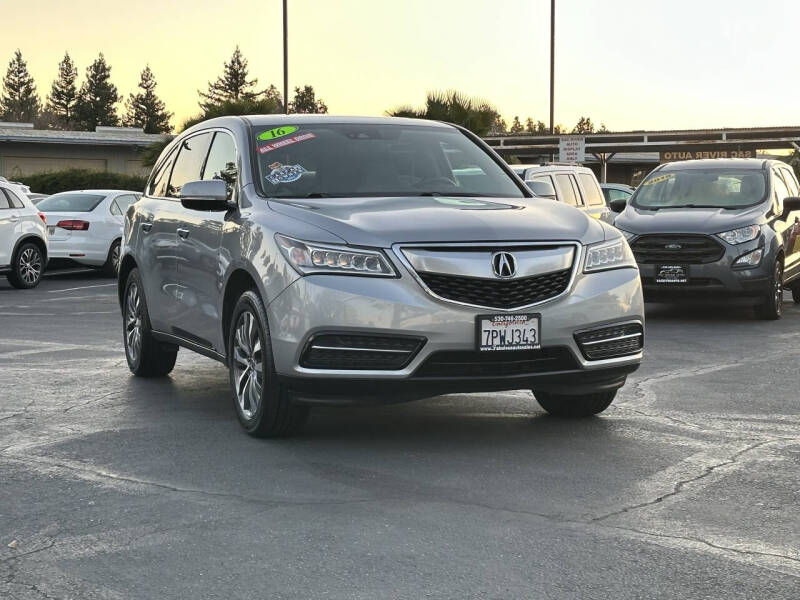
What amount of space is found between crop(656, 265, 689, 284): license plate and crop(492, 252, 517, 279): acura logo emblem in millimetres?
8124

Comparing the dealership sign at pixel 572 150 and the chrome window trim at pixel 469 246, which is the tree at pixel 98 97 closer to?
the dealership sign at pixel 572 150

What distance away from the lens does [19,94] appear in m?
134

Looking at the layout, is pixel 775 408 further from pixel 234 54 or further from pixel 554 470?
pixel 234 54

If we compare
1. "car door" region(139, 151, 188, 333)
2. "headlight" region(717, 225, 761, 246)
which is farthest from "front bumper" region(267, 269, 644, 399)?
"headlight" region(717, 225, 761, 246)

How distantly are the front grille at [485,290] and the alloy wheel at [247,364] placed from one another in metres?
1.06

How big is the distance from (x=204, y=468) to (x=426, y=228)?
164 cm

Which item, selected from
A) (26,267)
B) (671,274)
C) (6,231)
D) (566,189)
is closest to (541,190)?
(671,274)

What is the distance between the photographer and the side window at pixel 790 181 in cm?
1625

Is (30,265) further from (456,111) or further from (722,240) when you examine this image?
(456,111)

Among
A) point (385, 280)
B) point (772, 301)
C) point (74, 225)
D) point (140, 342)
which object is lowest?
point (772, 301)

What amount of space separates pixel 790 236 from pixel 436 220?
9.69 meters

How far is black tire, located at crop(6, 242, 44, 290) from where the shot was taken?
65.4ft

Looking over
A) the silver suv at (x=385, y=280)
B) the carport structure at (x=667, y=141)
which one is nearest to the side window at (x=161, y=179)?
the silver suv at (x=385, y=280)

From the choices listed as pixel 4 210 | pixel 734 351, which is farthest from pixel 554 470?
pixel 4 210
